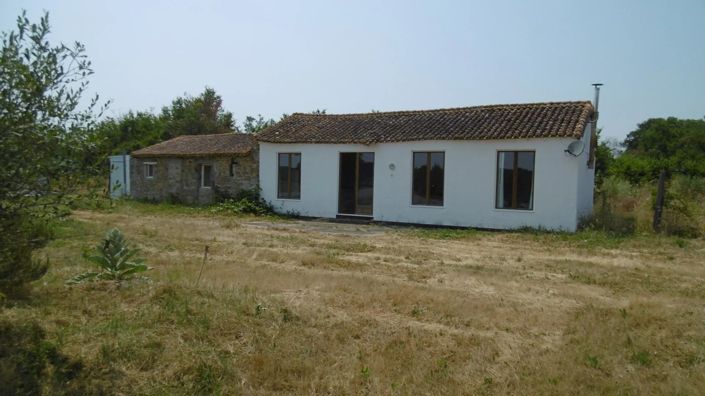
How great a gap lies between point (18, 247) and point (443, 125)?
46.8 ft

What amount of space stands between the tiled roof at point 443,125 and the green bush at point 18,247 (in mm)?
12726

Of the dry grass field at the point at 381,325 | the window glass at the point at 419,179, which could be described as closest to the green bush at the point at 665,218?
the dry grass field at the point at 381,325

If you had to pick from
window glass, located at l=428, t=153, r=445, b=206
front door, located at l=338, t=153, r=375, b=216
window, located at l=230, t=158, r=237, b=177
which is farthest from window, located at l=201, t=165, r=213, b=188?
window glass, located at l=428, t=153, r=445, b=206

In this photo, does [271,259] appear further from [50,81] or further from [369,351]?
[50,81]

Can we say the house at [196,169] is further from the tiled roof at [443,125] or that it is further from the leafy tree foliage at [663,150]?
the leafy tree foliage at [663,150]

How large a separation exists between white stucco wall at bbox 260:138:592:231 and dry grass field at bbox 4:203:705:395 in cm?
486

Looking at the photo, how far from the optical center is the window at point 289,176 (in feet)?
→ 64.3

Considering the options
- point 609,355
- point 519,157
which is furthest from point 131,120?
point 609,355

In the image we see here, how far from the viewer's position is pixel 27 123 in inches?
165

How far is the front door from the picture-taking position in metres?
18.2

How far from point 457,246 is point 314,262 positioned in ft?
13.6

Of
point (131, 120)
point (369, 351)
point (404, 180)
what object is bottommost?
point (369, 351)

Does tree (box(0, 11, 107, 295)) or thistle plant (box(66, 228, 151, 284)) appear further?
thistle plant (box(66, 228, 151, 284))

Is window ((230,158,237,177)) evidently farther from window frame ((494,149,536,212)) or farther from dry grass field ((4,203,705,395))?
dry grass field ((4,203,705,395))
